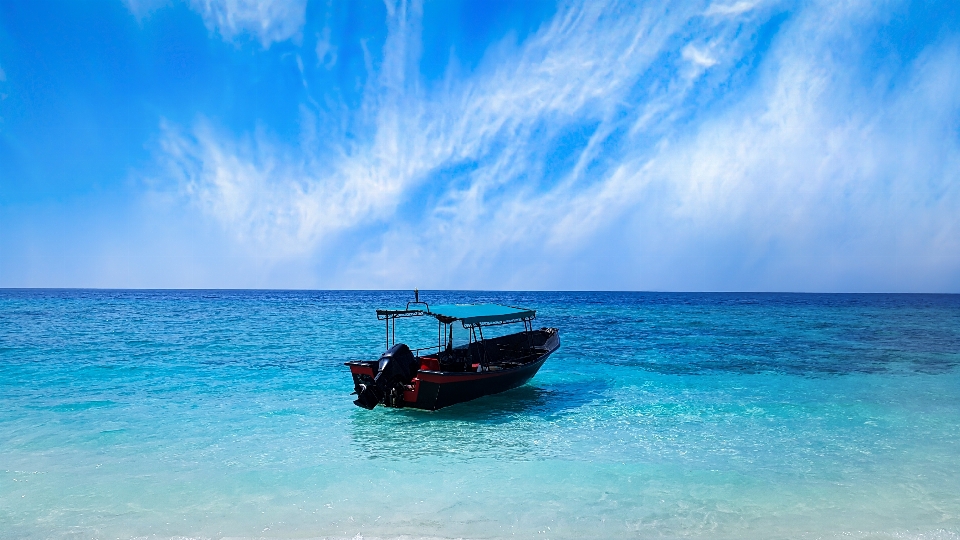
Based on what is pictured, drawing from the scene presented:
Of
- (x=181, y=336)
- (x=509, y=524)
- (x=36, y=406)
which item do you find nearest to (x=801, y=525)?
(x=509, y=524)

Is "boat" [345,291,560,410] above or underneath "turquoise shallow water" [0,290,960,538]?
above

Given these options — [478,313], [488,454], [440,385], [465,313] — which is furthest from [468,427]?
[478,313]

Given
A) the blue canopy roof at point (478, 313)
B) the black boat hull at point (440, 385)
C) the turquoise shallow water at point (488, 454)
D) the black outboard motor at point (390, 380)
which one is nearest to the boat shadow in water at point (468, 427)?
the turquoise shallow water at point (488, 454)

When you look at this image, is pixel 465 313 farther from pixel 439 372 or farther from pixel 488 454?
pixel 488 454

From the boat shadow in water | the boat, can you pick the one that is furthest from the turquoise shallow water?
the boat

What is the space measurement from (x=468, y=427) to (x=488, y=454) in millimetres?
2206

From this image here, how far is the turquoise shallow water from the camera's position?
8.16 metres

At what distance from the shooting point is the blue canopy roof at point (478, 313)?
53.4 ft

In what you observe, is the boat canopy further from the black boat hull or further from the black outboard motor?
the black boat hull

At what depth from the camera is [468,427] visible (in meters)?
13.5

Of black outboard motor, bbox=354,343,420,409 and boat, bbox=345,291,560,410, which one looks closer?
black outboard motor, bbox=354,343,420,409

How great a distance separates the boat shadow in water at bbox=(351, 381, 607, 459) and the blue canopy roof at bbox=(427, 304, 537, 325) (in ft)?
7.88

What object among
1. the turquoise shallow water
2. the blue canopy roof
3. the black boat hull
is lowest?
the turquoise shallow water

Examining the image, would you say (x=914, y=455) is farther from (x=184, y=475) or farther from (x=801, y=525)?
(x=184, y=475)
